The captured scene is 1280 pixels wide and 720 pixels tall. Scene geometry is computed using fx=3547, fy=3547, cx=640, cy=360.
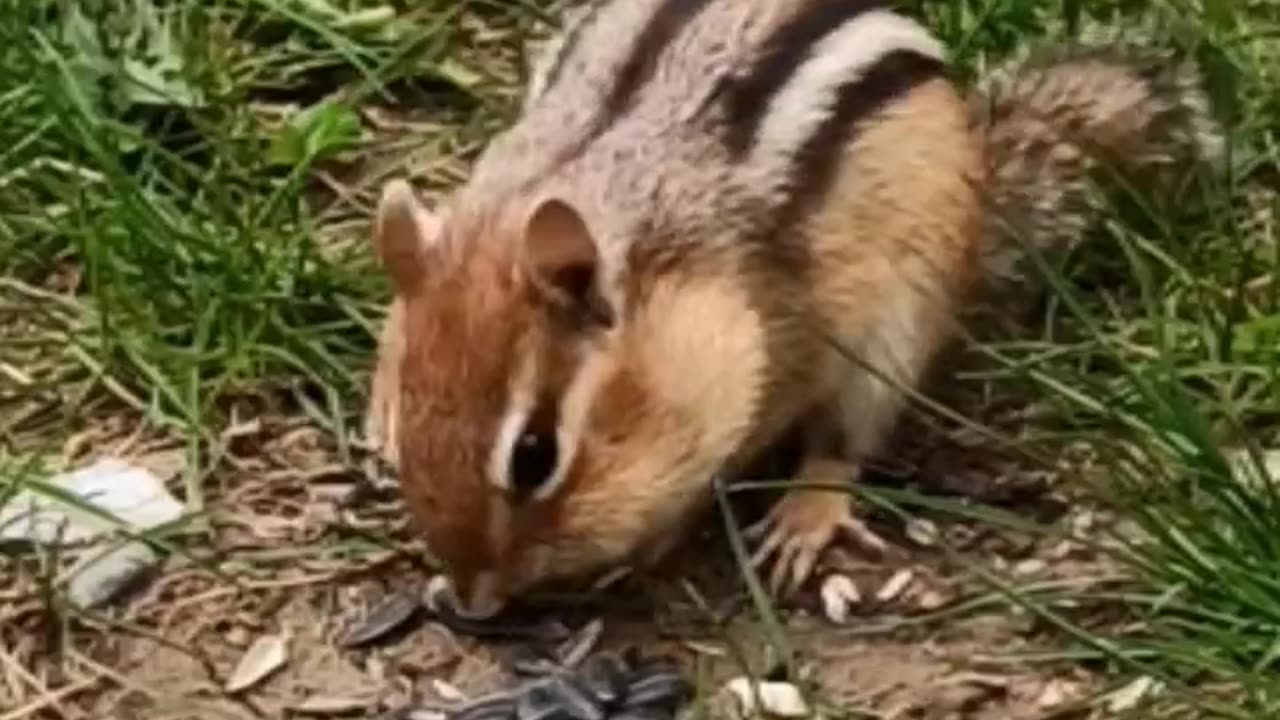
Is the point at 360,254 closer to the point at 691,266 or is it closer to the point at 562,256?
the point at 691,266

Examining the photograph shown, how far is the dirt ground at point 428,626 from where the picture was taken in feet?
13.1

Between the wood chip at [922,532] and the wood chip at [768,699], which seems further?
the wood chip at [922,532]

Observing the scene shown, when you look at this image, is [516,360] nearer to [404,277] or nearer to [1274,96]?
[404,277]

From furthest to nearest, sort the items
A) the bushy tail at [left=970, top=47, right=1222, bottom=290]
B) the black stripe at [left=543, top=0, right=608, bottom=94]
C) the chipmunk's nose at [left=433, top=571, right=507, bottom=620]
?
the bushy tail at [left=970, top=47, right=1222, bottom=290] → the black stripe at [left=543, top=0, right=608, bottom=94] → the chipmunk's nose at [left=433, top=571, right=507, bottom=620]

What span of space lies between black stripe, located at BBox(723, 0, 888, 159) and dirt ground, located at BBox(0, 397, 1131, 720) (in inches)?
19.3

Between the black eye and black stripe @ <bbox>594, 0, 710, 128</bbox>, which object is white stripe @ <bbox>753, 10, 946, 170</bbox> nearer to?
black stripe @ <bbox>594, 0, 710, 128</bbox>

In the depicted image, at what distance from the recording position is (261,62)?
506 cm

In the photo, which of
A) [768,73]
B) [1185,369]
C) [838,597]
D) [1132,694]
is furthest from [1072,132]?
[1132,694]

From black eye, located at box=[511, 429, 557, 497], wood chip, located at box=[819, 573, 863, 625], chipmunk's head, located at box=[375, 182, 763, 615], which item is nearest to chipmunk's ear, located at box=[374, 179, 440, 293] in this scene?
chipmunk's head, located at box=[375, 182, 763, 615]

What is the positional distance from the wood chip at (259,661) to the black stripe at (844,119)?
0.76 metres

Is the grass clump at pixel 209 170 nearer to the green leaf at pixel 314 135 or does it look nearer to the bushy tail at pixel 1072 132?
the green leaf at pixel 314 135

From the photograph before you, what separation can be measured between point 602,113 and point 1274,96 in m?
1.08


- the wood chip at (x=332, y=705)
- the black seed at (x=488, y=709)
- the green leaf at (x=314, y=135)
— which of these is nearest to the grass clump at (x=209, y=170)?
the green leaf at (x=314, y=135)

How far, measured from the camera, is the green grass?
3.91 metres
